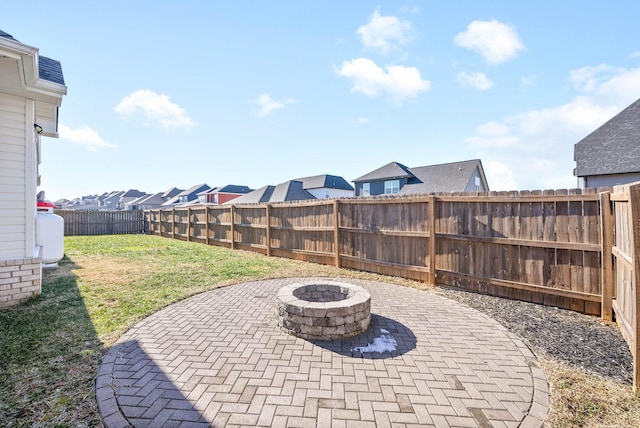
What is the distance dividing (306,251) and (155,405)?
699 centimetres

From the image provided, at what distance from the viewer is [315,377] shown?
290cm

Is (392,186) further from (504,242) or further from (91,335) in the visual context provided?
(91,335)

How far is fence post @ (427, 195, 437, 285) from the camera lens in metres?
6.32

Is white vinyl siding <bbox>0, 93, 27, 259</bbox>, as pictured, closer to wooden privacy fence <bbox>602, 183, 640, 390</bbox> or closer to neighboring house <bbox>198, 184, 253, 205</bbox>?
wooden privacy fence <bbox>602, 183, 640, 390</bbox>

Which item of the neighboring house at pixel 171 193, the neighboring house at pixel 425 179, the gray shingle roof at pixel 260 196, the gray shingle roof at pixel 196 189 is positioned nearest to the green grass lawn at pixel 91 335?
the neighboring house at pixel 425 179

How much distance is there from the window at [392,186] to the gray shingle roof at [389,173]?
452 mm

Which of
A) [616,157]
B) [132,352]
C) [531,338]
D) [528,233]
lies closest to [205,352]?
[132,352]

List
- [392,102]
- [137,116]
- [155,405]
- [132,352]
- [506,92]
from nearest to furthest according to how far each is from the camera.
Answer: [155,405]
[132,352]
[506,92]
[392,102]
[137,116]

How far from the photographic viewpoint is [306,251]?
9352 millimetres

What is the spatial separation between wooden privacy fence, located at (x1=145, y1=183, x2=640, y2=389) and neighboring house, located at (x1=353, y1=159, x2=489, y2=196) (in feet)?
58.6

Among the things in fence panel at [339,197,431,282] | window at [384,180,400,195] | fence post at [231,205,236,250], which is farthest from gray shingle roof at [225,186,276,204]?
fence panel at [339,197,431,282]

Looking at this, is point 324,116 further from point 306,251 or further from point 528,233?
point 528,233

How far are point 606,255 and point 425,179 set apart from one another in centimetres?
2416

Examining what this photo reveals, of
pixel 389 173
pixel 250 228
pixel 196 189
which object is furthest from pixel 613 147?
pixel 196 189
